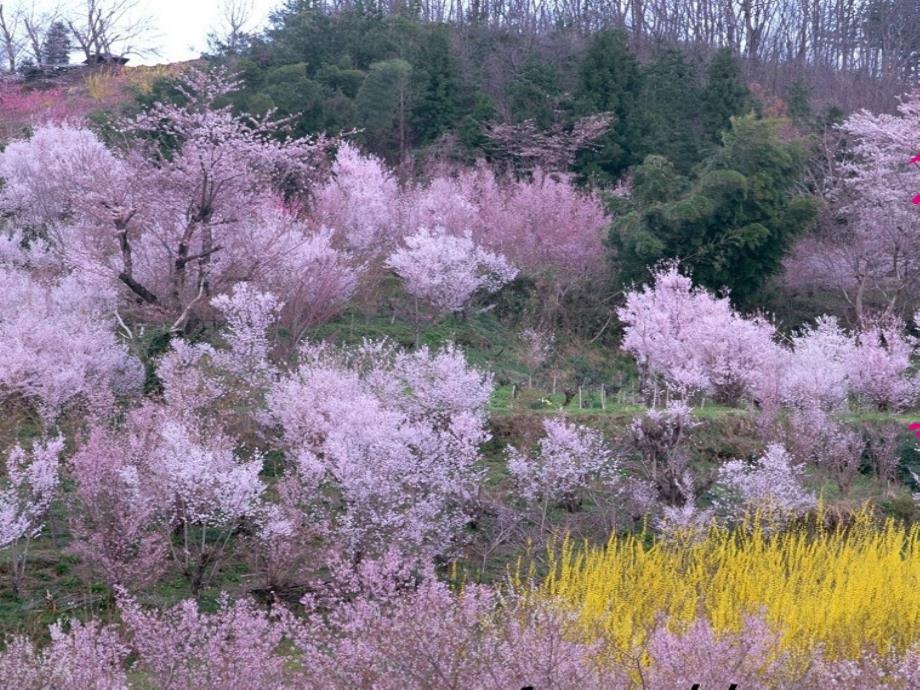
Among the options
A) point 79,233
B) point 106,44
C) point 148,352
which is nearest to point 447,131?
point 79,233

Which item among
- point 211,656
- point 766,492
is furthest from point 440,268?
point 211,656

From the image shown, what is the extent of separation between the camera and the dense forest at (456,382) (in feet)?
21.3

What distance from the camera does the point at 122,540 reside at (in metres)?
8.34

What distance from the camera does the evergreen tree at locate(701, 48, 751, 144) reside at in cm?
2464

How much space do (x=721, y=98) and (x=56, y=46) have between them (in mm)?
21452

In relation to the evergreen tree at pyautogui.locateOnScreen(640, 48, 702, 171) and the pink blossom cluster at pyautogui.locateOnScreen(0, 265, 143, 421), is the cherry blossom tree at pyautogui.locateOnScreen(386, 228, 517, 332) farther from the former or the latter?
the evergreen tree at pyautogui.locateOnScreen(640, 48, 702, 171)

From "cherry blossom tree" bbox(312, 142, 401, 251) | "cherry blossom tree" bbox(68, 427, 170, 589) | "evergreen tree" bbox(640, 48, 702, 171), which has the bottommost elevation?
"cherry blossom tree" bbox(68, 427, 170, 589)

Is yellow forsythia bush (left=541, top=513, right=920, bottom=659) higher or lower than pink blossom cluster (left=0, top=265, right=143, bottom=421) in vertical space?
lower

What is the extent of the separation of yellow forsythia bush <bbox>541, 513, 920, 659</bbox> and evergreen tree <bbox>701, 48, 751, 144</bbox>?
1660 centimetres

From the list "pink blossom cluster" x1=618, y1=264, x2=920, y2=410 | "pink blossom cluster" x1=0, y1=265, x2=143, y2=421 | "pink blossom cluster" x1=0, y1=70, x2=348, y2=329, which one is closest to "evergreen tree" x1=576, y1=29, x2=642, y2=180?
"pink blossom cluster" x1=618, y1=264, x2=920, y2=410

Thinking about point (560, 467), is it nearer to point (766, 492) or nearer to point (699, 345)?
point (766, 492)

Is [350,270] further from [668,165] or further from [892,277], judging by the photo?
[892,277]

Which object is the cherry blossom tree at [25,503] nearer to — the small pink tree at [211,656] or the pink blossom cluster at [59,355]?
the pink blossom cluster at [59,355]

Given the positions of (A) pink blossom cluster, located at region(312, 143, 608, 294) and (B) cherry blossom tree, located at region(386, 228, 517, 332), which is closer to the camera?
(B) cherry blossom tree, located at region(386, 228, 517, 332)
